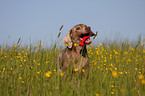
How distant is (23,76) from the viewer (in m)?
3.14

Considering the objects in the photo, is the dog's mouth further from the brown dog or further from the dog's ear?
the dog's ear

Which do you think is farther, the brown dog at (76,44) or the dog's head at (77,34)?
the dog's head at (77,34)

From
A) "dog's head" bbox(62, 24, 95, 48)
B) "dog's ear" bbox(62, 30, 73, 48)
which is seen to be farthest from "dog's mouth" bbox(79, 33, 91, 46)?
"dog's ear" bbox(62, 30, 73, 48)

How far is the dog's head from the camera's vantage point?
3970 mm

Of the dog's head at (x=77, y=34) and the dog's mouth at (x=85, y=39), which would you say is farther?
the dog's head at (x=77, y=34)

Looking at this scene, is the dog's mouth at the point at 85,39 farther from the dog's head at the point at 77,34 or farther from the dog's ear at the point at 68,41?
the dog's ear at the point at 68,41

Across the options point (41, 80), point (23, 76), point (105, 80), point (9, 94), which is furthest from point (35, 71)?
point (105, 80)

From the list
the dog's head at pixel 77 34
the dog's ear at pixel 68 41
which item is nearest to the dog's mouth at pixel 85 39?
the dog's head at pixel 77 34

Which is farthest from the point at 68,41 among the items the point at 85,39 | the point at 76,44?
the point at 85,39

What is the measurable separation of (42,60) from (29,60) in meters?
0.64

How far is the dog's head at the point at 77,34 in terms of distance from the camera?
3970 mm

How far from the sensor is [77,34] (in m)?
4.02

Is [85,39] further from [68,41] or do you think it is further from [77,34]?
[68,41]

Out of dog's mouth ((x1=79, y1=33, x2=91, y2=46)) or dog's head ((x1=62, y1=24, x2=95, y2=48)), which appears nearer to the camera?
dog's mouth ((x1=79, y1=33, x2=91, y2=46))
